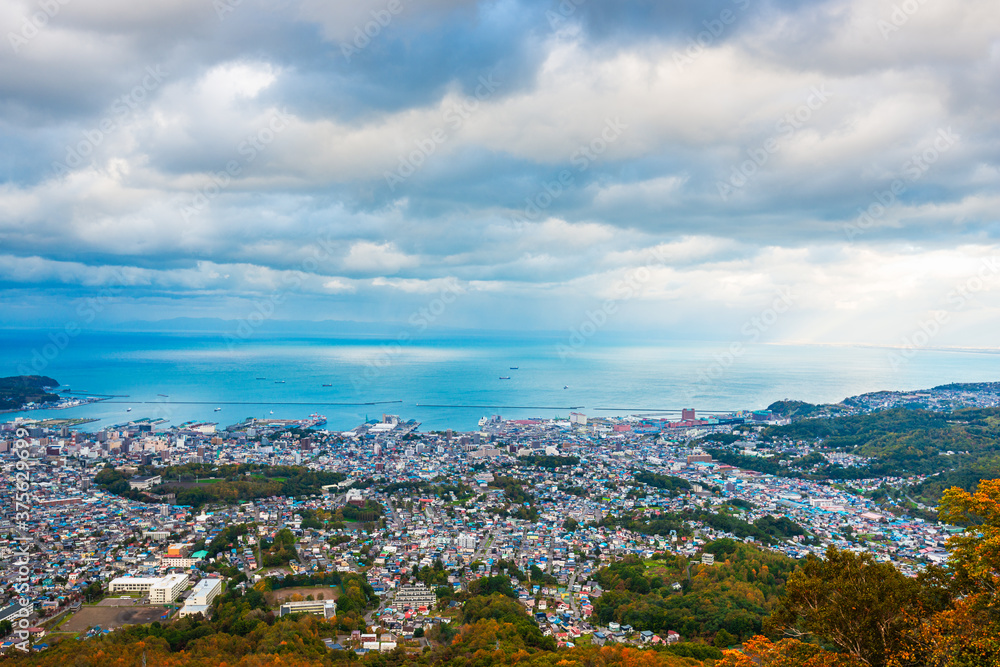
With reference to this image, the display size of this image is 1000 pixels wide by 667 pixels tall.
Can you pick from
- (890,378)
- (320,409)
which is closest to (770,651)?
(320,409)

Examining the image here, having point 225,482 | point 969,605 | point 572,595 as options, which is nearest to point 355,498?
point 225,482

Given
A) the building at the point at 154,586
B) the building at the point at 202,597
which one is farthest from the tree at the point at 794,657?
the building at the point at 154,586

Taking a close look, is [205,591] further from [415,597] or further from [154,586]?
[415,597]

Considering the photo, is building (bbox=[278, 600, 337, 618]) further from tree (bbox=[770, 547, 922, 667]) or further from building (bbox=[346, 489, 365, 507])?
tree (bbox=[770, 547, 922, 667])

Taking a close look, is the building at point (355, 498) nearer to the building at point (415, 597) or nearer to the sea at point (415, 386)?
the building at point (415, 597)

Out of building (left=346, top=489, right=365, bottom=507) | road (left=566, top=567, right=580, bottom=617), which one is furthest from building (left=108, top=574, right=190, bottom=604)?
road (left=566, top=567, right=580, bottom=617)

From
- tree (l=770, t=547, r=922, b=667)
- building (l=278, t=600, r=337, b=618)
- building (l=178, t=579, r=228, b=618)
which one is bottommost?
building (l=278, t=600, r=337, b=618)
